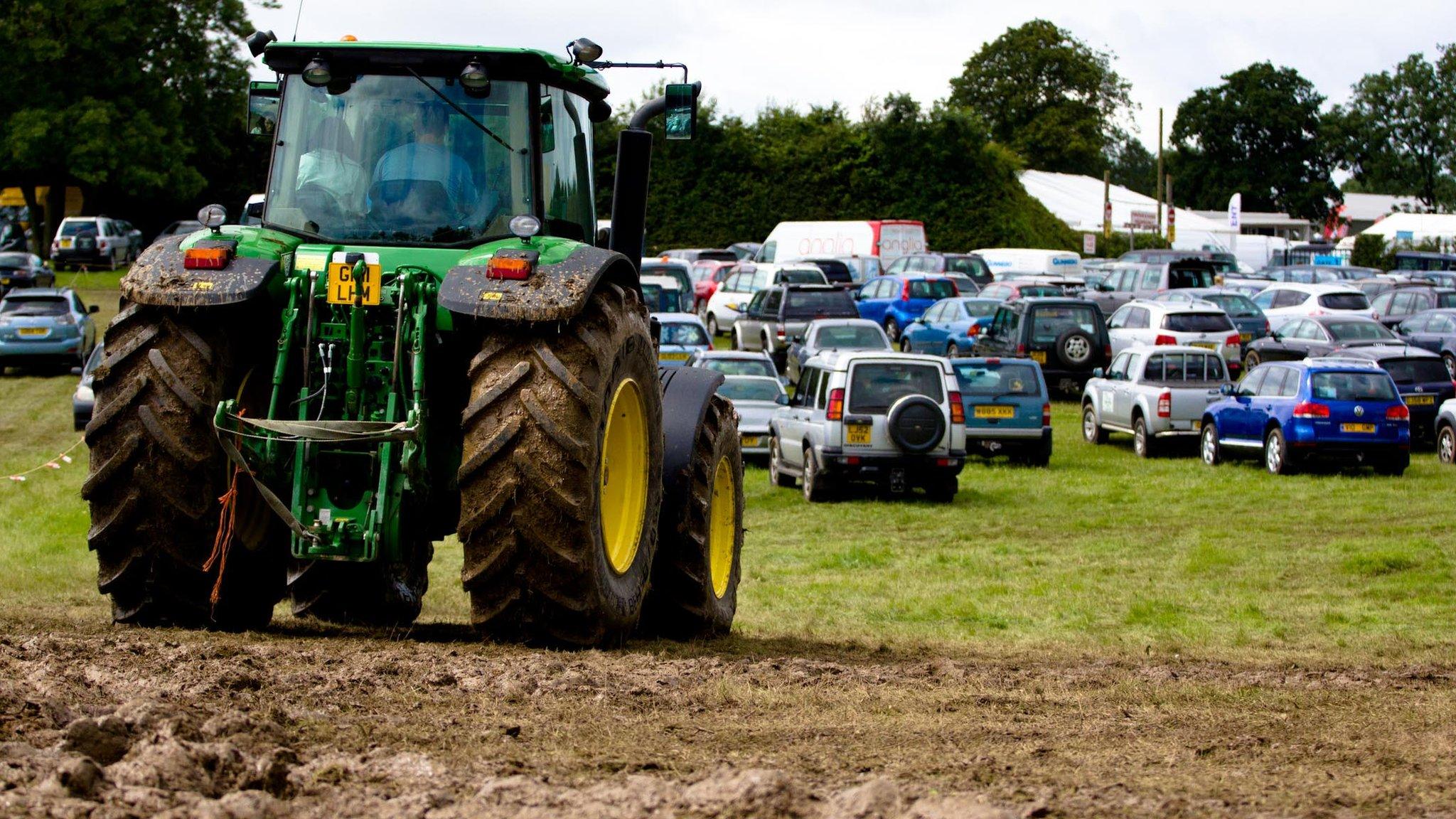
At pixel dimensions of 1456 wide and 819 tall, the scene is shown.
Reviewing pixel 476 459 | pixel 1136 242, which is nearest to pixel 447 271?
pixel 476 459

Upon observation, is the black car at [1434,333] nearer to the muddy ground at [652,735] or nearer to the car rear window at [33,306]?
the muddy ground at [652,735]

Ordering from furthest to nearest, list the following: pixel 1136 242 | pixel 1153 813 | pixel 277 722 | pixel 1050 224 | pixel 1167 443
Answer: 1. pixel 1136 242
2. pixel 1050 224
3. pixel 1167 443
4. pixel 277 722
5. pixel 1153 813

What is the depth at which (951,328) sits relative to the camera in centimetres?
3612

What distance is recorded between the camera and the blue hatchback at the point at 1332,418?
76.3ft

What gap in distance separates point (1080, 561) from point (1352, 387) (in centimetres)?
838

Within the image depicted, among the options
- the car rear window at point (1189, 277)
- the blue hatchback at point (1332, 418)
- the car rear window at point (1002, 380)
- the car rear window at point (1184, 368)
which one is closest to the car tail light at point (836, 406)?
the car rear window at point (1002, 380)

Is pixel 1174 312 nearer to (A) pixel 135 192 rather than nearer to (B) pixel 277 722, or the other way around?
(B) pixel 277 722

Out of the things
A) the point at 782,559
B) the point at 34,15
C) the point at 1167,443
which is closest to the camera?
the point at 782,559

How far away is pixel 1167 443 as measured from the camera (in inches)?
1072

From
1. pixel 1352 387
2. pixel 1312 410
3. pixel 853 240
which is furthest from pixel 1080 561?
pixel 853 240

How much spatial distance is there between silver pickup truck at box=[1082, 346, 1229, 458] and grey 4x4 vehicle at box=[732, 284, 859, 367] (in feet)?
31.2

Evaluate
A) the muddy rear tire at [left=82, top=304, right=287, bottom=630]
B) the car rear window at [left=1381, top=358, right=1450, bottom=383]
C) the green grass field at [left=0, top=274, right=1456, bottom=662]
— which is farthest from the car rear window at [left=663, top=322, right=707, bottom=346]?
the muddy rear tire at [left=82, top=304, right=287, bottom=630]

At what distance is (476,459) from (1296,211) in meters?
116

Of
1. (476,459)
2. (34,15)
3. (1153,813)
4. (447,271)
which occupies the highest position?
(34,15)
